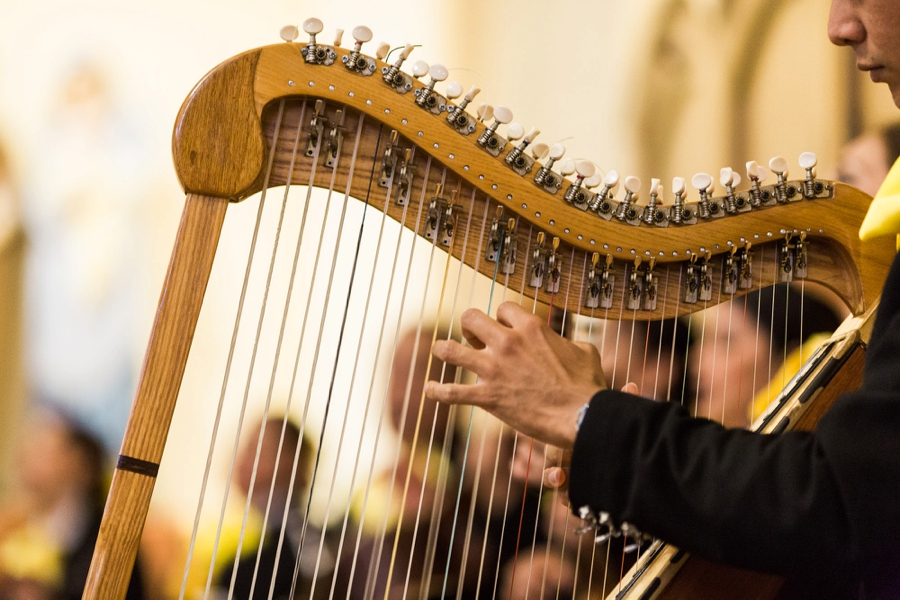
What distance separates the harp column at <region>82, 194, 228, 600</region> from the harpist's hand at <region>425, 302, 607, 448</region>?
1.08 ft

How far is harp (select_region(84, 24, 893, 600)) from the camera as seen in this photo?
3.23 feet

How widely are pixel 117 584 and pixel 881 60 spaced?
1.04 metres

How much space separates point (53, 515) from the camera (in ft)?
6.30

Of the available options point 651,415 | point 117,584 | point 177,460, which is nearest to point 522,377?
point 651,415

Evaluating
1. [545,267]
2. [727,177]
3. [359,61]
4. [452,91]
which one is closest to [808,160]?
[727,177]

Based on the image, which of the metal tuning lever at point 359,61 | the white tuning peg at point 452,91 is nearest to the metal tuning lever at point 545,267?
the white tuning peg at point 452,91

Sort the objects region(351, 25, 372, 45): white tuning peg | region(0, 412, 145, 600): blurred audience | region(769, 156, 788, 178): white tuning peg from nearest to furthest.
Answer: region(351, 25, 372, 45): white tuning peg < region(769, 156, 788, 178): white tuning peg < region(0, 412, 145, 600): blurred audience

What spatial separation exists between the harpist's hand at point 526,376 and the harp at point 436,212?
0.19 meters

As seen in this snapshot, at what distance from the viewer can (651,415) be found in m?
0.76

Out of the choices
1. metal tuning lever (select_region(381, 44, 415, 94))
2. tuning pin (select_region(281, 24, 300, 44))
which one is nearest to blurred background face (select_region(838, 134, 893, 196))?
metal tuning lever (select_region(381, 44, 415, 94))

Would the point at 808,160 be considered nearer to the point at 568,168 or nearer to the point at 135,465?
the point at 568,168

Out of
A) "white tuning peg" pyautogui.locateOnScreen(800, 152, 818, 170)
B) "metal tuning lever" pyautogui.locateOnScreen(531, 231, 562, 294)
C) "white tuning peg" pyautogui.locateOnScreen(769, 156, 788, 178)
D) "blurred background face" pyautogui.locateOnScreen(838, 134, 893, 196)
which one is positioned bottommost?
"metal tuning lever" pyautogui.locateOnScreen(531, 231, 562, 294)

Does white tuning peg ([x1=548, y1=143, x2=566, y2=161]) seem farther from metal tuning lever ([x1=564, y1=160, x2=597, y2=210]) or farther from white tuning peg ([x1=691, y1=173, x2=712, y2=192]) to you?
white tuning peg ([x1=691, y1=173, x2=712, y2=192])

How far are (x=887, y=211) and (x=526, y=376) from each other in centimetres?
43
